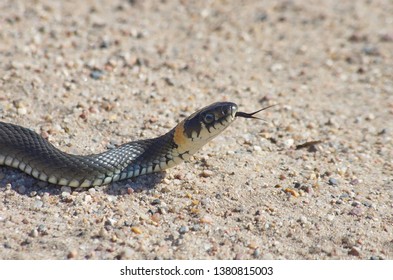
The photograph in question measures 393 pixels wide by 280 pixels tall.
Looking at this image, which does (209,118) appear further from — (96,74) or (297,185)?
(96,74)

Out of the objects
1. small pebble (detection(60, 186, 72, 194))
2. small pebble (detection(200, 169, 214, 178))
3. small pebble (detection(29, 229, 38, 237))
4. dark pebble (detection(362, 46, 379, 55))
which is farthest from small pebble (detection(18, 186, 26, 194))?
dark pebble (detection(362, 46, 379, 55))

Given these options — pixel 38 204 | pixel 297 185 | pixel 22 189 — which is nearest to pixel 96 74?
pixel 22 189

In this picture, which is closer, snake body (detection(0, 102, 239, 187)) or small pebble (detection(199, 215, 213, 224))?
small pebble (detection(199, 215, 213, 224))

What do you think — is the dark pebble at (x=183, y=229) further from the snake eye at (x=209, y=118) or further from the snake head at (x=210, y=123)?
the snake eye at (x=209, y=118)

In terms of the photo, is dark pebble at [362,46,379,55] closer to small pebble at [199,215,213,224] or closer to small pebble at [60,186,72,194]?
small pebble at [199,215,213,224]

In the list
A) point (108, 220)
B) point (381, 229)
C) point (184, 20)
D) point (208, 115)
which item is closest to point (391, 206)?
point (381, 229)

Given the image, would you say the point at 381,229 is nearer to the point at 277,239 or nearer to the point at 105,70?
the point at 277,239
